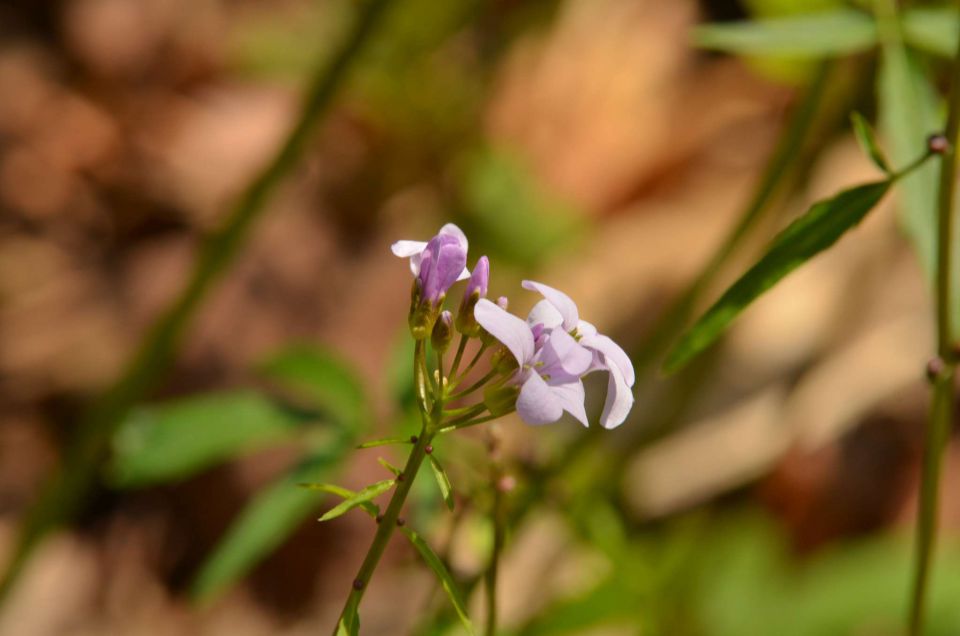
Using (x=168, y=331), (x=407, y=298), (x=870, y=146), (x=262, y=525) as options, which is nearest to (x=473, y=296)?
(x=870, y=146)

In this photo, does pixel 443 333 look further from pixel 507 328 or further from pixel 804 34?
pixel 804 34

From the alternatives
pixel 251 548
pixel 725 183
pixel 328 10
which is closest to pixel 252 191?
pixel 251 548

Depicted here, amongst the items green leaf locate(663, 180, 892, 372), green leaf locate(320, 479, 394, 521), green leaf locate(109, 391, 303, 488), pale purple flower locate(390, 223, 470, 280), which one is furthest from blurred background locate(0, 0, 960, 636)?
green leaf locate(320, 479, 394, 521)

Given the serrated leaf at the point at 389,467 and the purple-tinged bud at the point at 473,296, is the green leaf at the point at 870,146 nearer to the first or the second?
the purple-tinged bud at the point at 473,296

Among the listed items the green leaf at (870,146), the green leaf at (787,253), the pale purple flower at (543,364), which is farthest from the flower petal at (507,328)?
the green leaf at (870,146)

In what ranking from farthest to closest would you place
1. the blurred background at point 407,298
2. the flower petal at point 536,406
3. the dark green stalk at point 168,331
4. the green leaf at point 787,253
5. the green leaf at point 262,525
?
the blurred background at point 407,298 < the dark green stalk at point 168,331 < the green leaf at point 262,525 < the green leaf at point 787,253 < the flower petal at point 536,406

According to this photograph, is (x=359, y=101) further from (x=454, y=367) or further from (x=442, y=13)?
(x=454, y=367)
